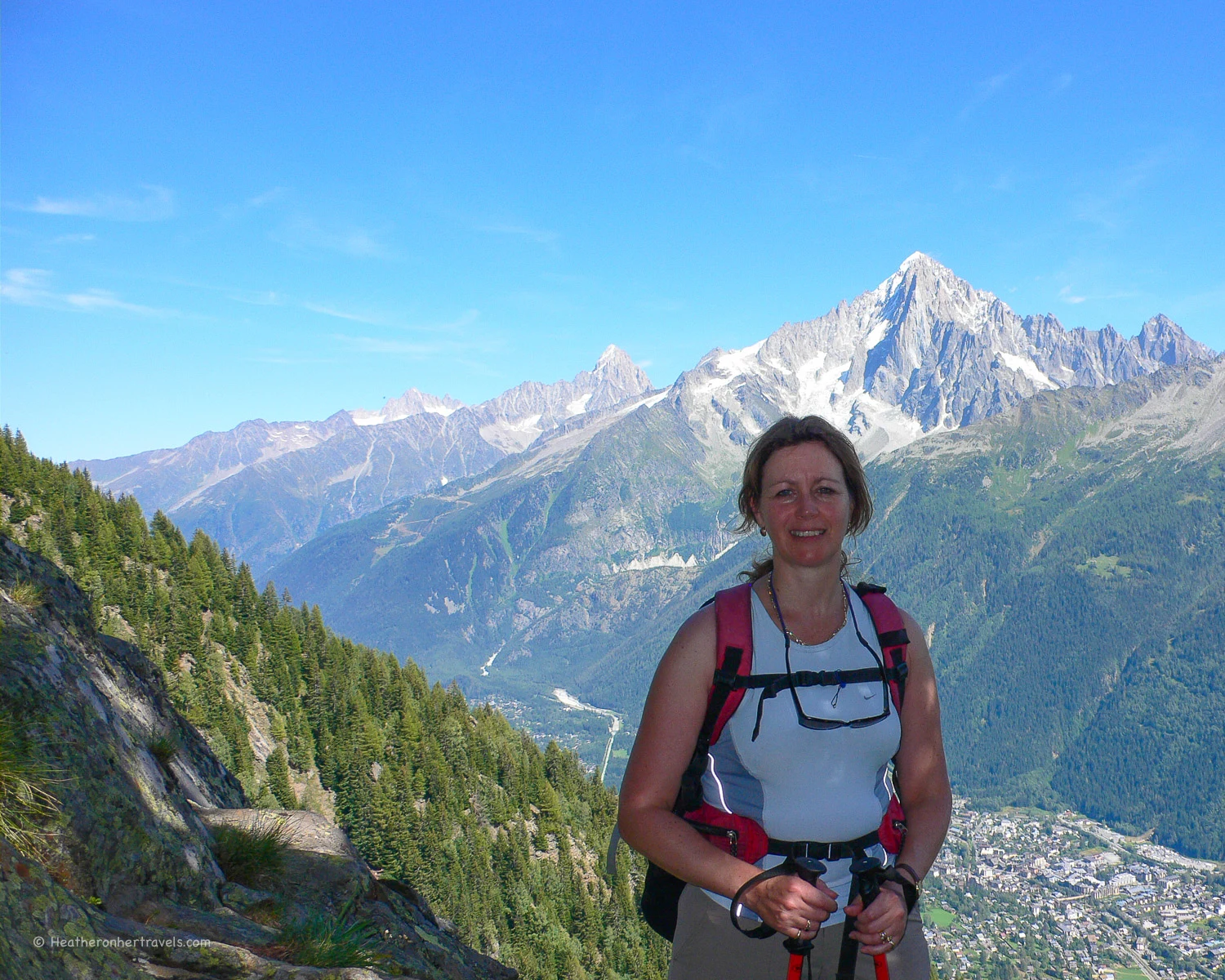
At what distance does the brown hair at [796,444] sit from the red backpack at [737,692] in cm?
67

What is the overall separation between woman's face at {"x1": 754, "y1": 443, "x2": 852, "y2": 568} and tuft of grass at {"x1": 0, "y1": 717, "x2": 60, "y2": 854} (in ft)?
17.6

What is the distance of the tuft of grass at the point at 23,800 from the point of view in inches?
203

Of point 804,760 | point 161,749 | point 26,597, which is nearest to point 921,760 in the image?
point 804,760

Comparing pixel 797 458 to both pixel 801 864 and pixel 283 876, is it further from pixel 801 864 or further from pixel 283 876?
pixel 283 876

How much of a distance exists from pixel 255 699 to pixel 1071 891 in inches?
6355

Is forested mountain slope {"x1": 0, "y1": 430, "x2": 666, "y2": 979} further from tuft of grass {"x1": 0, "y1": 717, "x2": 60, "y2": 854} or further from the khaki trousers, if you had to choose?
the khaki trousers

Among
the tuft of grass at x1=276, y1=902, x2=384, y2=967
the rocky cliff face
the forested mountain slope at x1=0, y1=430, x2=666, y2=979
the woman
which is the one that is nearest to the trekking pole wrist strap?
the woman

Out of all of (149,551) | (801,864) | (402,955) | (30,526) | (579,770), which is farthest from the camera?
(579,770)

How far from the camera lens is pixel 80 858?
17.9 ft

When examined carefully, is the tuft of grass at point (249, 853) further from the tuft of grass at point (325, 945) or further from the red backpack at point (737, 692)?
the red backpack at point (737, 692)

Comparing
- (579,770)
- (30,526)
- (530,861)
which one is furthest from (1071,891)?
(30,526)

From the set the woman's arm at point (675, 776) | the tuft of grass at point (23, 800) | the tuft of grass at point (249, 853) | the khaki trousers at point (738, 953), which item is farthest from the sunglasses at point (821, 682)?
the tuft of grass at point (249, 853)

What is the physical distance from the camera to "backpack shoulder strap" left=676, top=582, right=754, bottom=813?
4.39 meters

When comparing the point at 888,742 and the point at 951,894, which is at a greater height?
the point at 888,742
